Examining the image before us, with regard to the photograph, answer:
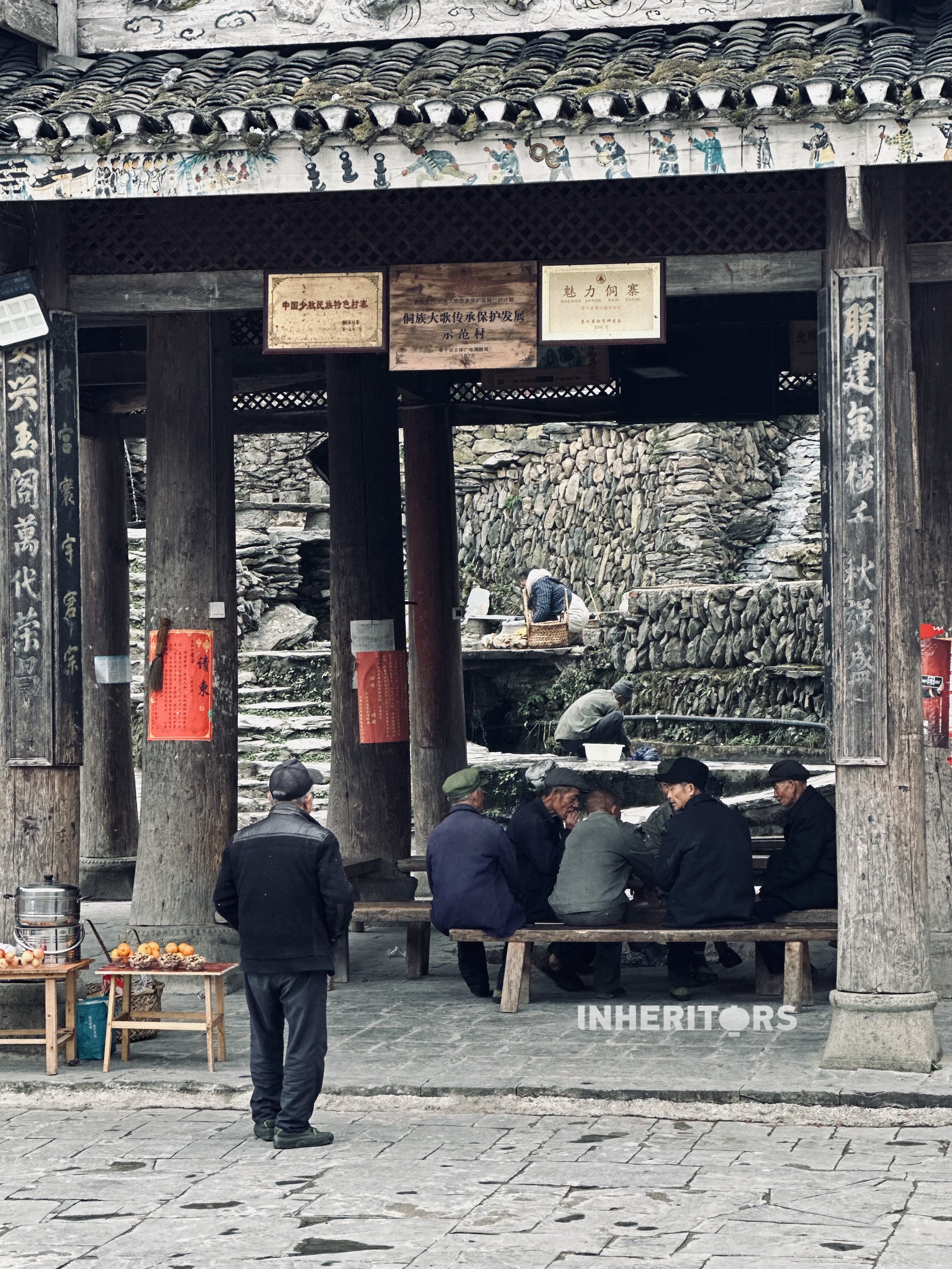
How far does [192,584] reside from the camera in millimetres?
10320

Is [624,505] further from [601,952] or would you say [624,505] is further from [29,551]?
[29,551]

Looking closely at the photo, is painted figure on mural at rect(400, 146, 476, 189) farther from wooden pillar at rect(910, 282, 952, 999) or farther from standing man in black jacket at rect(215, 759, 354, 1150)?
wooden pillar at rect(910, 282, 952, 999)

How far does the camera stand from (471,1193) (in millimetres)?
6457

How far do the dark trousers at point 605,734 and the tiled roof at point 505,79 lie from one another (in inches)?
332

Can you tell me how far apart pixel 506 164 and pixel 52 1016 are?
165 inches

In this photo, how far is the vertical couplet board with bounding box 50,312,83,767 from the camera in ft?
28.9

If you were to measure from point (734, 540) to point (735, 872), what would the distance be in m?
16.3

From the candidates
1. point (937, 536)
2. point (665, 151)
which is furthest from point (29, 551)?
point (937, 536)

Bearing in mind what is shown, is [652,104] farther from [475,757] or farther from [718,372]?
[475,757]

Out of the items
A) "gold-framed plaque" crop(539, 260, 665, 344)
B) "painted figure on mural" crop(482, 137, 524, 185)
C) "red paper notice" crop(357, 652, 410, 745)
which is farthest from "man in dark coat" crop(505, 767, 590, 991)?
"painted figure on mural" crop(482, 137, 524, 185)

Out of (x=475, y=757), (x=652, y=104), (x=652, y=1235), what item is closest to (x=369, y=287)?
(x=652, y=104)

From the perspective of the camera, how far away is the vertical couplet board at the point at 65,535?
8805mm

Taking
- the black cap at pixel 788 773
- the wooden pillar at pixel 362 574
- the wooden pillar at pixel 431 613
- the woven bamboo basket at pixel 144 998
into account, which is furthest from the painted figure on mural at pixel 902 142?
the wooden pillar at pixel 431 613

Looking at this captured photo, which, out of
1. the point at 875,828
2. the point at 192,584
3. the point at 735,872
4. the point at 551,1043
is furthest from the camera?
the point at 192,584
